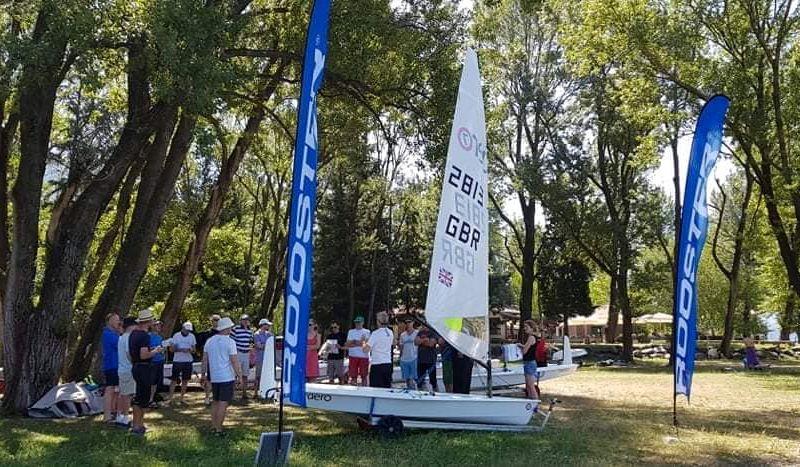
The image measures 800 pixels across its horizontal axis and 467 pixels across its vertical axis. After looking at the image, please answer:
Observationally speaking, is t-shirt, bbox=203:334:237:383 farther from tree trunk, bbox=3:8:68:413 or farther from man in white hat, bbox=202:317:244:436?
tree trunk, bbox=3:8:68:413

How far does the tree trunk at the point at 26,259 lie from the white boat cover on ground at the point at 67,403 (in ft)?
1.11

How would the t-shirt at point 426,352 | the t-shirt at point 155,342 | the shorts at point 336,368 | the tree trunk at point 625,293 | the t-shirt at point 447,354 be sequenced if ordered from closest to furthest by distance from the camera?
the t-shirt at point 155,342 < the t-shirt at point 426,352 < the t-shirt at point 447,354 < the shorts at point 336,368 < the tree trunk at point 625,293

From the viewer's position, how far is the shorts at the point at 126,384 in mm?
10828

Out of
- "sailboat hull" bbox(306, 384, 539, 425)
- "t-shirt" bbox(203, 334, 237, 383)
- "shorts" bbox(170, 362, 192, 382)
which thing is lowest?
"sailboat hull" bbox(306, 384, 539, 425)

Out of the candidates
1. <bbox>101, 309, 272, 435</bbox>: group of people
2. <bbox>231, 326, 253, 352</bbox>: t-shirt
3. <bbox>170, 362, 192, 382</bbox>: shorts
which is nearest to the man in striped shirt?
<bbox>231, 326, 253, 352</bbox>: t-shirt

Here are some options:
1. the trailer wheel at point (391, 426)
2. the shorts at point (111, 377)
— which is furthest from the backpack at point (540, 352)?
the shorts at point (111, 377)

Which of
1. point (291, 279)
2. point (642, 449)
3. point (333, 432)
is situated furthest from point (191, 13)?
point (642, 449)

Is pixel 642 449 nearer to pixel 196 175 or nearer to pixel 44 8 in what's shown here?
pixel 44 8

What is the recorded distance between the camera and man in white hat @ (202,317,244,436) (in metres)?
9.88

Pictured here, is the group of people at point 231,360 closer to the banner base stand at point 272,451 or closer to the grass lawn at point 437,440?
the grass lawn at point 437,440

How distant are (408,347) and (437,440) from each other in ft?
12.9

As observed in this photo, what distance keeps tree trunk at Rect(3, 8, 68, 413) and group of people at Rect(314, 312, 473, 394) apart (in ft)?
15.2

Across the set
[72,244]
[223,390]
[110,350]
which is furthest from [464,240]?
[72,244]

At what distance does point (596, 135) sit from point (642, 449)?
2681cm
